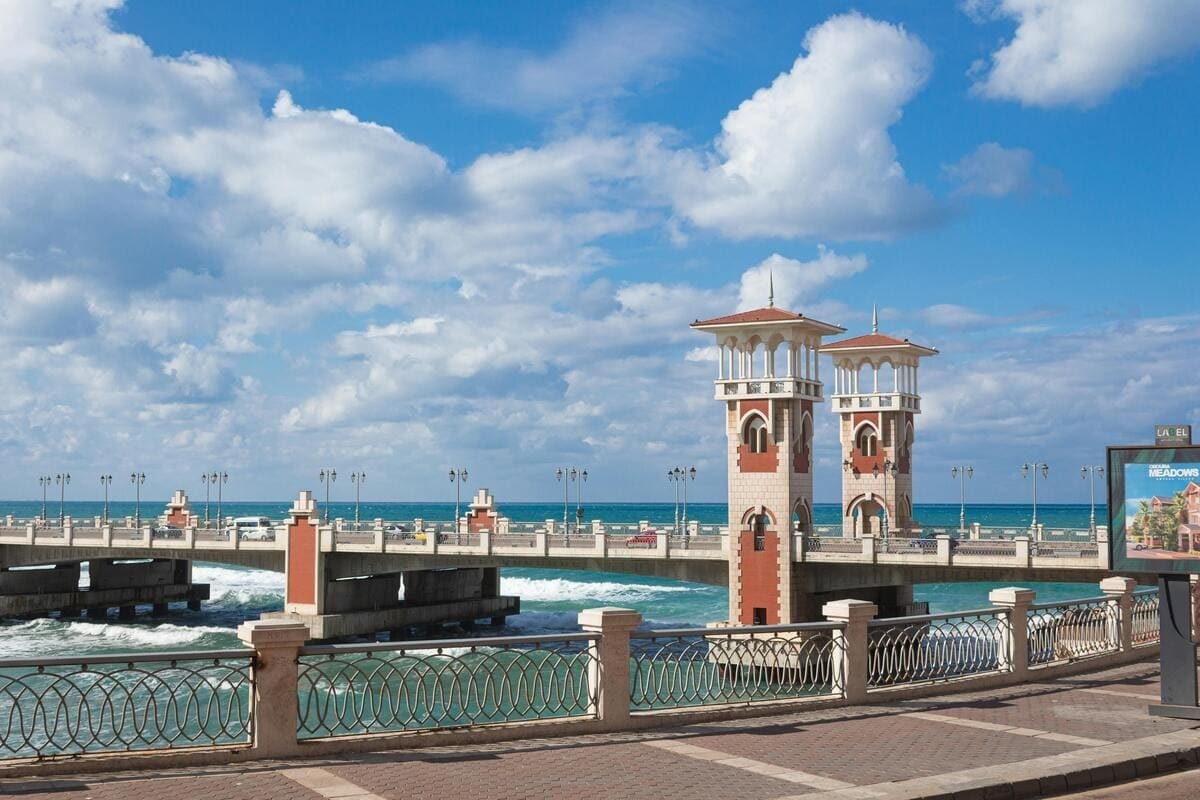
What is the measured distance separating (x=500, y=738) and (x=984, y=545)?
3493 centimetres

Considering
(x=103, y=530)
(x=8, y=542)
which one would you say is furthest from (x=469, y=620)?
(x=8, y=542)

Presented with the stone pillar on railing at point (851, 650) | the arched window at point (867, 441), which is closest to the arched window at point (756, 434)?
the arched window at point (867, 441)

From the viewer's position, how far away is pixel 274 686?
12.4m

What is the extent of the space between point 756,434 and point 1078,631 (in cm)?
2823

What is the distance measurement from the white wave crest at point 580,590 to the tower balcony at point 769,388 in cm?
4314

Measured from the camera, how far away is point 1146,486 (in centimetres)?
1449

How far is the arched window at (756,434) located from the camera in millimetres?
48562

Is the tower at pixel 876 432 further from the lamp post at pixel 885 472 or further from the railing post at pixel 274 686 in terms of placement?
the railing post at pixel 274 686

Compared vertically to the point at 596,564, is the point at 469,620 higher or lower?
lower

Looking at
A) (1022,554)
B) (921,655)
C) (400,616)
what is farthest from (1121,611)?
(400,616)

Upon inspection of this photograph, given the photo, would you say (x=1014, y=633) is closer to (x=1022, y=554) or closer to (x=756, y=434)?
(x=1022, y=554)

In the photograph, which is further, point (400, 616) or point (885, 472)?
point (400, 616)

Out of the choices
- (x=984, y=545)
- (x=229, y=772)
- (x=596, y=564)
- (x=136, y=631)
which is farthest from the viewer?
(x=136, y=631)

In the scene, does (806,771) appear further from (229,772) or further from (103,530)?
(103,530)
